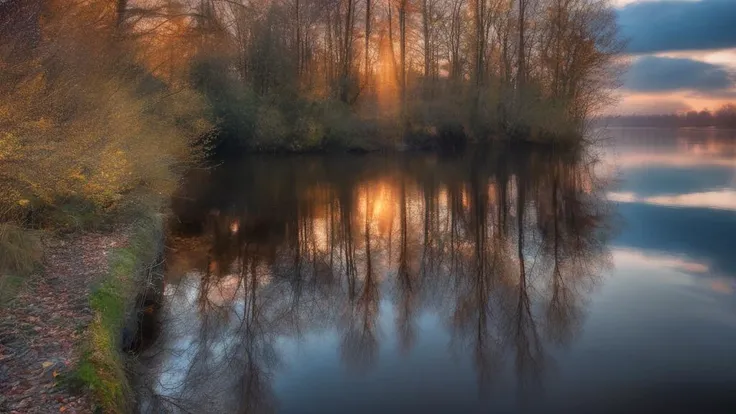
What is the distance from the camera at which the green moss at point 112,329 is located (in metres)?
5.56

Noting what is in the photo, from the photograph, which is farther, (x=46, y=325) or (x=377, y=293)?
(x=377, y=293)

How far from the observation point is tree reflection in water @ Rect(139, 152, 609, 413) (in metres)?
8.47

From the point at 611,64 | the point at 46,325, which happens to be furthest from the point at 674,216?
the point at 611,64

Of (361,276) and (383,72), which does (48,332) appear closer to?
(361,276)

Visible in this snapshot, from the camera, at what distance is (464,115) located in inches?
1810

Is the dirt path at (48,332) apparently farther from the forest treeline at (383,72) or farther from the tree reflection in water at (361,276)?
the forest treeline at (383,72)

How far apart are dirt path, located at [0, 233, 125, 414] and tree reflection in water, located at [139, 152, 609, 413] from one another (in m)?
1.26

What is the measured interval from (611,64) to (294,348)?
3707 cm

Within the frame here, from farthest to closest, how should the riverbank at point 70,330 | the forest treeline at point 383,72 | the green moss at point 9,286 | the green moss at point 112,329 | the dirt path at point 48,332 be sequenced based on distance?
Result: the forest treeline at point 383,72
the green moss at point 9,286
the green moss at point 112,329
the riverbank at point 70,330
the dirt path at point 48,332

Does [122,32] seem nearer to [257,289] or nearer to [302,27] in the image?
[257,289]

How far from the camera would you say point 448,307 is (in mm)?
11055

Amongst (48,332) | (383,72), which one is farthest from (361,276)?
(383,72)

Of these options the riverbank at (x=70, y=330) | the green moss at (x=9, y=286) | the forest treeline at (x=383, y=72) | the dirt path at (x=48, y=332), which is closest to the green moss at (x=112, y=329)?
the riverbank at (x=70, y=330)

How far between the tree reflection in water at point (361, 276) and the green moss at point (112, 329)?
2.57ft
